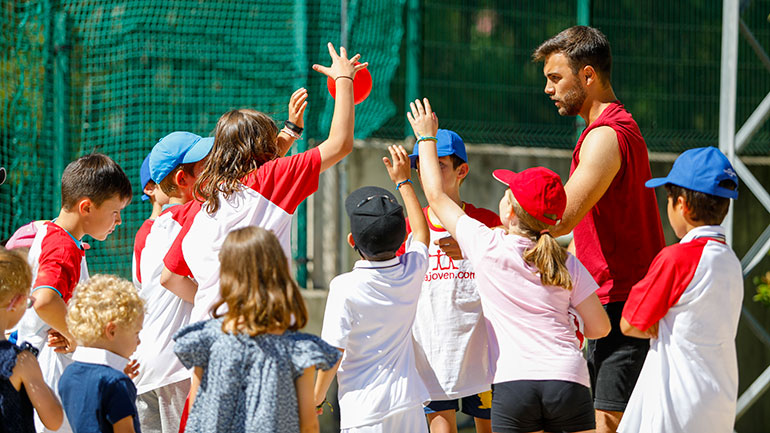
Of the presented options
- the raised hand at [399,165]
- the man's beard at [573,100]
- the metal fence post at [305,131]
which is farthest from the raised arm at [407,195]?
the metal fence post at [305,131]

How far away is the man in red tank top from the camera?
3.60 m

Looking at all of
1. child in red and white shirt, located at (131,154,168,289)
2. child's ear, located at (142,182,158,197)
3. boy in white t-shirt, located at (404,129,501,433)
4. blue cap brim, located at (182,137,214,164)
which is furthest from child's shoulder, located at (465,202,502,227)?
child's ear, located at (142,182,158,197)

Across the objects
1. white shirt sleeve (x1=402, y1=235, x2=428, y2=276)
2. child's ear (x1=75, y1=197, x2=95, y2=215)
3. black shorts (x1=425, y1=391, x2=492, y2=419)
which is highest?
child's ear (x1=75, y1=197, x2=95, y2=215)

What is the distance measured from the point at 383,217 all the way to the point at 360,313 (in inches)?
15.5

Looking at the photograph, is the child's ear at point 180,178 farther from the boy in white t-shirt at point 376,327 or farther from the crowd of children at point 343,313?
the boy in white t-shirt at point 376,327

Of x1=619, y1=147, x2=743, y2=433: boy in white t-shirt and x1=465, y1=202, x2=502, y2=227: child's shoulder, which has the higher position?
x1=465, y1=202, x2=502, y2=227: child's shoulder

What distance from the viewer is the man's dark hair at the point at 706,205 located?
3279 mm

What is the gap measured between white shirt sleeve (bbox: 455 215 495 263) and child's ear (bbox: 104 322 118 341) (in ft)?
4.51

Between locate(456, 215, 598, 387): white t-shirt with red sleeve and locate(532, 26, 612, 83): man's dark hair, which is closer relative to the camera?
locate(456, 215, 598, 387): white t-shirt with red sleeve

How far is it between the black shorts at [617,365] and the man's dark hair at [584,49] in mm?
1086

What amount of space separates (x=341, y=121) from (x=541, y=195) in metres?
0.87

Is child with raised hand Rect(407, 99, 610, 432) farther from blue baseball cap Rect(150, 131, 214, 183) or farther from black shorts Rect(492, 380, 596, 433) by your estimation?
blue baseball cap Rect(150, 131, 214, 183)

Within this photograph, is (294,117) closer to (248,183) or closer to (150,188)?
(248,183)

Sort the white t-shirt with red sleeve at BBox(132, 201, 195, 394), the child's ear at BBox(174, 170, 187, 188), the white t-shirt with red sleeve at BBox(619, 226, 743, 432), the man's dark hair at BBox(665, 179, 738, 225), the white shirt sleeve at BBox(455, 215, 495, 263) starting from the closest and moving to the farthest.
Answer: the white t-shirt with red sleeve at BBox(619, 226, 743, 432) < the man's dark hair at BBox(665, 179, 738, 225) < the white shirt sleeve at BBox(455, 215, 495, 263) < the white t-shirt with red sleeve at BBox(132, 201, 195, 394) < the child's ear at BBox(174, 170, 187, 188)
